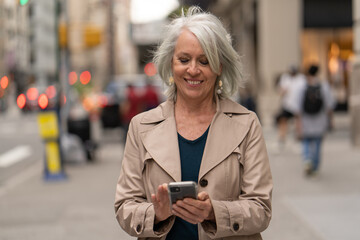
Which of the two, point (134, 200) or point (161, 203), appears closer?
point (161, 203)

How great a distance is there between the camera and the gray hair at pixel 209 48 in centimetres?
271

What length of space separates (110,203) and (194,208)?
6304 millimetres

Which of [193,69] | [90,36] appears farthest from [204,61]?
[90,36]

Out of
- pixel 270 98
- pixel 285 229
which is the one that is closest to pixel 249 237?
pixel 285 229

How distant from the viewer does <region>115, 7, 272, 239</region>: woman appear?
2.64 metres

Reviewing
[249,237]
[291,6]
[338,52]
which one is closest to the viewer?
[249,237]

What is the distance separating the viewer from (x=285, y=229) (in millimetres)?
6832

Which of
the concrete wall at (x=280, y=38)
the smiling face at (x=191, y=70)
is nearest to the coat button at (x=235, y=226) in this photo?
the smiling face at (x=191, y=70)

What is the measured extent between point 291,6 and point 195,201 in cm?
2001

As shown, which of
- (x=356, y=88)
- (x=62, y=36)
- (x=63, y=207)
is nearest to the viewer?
(x=63, y=207)

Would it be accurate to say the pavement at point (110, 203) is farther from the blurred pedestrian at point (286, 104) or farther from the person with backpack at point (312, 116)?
the blurred pedestrian at point (286, 104)

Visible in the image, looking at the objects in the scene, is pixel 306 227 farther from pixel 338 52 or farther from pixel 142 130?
pixel 338 52

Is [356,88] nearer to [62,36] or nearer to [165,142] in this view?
[62,36]

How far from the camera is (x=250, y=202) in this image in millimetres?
2656
